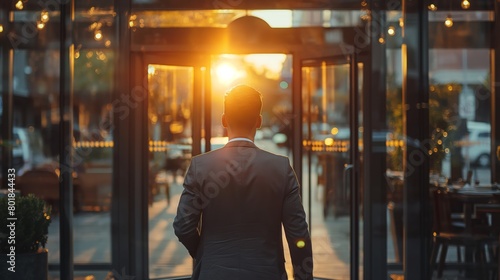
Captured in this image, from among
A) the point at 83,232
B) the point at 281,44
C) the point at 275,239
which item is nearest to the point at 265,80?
the point at 83,232

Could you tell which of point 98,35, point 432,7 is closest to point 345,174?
point 432,7

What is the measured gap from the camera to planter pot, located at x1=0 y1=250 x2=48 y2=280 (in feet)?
15.7

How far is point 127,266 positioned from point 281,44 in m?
2.33

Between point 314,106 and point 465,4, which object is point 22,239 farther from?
point 465,4

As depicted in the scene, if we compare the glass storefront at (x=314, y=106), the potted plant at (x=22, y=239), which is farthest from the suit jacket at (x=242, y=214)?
the glass storefront at (x=314, y=106)

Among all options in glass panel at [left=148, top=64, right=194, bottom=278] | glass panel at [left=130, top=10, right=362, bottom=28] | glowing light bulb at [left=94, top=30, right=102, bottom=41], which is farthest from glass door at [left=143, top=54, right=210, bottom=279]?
glowing light bulb at [left=94, top=30, right=102, bottom=41]

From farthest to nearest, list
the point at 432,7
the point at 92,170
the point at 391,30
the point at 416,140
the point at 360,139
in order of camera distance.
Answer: the point at 92,170 < the point at 360,139 < the point at 391,30 < the point at 432,7 < the point at 416,140

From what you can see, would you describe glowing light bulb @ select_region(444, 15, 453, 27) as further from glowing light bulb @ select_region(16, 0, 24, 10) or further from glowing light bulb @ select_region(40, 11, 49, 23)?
glowing light bulb @ select_region(16, 0, 24, 10)

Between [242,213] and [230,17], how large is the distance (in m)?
4.36

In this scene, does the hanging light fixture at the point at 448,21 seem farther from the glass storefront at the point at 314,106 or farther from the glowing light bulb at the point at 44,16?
the glowing light bulb at the point at 44,16

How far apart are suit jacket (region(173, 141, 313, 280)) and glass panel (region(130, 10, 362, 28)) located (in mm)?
4181

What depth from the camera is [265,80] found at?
12.1 meters

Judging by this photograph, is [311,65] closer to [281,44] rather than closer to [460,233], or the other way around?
[281,44]

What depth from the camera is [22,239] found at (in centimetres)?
487
